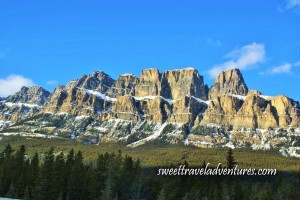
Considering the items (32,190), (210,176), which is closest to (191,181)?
(210,176)

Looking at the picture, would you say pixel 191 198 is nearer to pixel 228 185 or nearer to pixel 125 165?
pixel 228 185

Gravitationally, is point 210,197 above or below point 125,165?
below

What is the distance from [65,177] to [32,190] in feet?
35.7

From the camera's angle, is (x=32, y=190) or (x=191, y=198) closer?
(x=32, y=190)

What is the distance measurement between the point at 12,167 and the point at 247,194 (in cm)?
5918

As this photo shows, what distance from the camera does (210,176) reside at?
11712cm

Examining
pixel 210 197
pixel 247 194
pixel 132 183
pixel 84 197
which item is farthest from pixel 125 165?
pixel 247 194

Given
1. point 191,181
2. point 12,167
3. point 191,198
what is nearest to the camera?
point 191,198

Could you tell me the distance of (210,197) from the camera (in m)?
95.8

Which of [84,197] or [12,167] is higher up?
[12,167]

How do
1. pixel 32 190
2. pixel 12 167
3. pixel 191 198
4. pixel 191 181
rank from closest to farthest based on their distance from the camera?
1. pixel 32 190
2. pixel 191 198
3. pixel 12 167
4. pixel 191 181

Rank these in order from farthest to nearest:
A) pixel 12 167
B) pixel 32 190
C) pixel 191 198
A: pixel 12 167 → pixel 191 198 → pixel 32 190

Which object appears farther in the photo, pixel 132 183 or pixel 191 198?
pixel 132 183

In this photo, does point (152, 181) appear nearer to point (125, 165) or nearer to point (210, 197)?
point (125, 165)
